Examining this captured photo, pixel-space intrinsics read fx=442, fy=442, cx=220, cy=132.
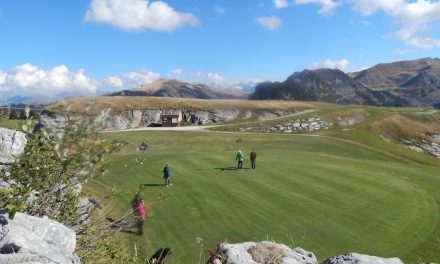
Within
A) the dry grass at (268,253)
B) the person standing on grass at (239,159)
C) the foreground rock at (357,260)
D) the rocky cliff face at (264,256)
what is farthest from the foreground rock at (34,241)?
the person standing on grass at (239,159)

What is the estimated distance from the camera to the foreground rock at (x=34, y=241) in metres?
6.31

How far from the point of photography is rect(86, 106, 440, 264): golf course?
853 inches

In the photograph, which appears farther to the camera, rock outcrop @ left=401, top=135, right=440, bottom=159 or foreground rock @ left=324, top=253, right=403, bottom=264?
rock outcrop @ left=401, top=135, right=440, bottom=159

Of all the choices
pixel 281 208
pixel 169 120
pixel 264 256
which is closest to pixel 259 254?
pixel 264 256

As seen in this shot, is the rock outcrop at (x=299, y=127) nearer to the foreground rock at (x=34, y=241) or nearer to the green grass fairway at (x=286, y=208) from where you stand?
the green grass fairway at (x=286, y=208)

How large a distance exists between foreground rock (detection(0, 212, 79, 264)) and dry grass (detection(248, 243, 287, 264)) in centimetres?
519

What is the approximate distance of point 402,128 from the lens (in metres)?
106

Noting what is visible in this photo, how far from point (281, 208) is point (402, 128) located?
294 ft

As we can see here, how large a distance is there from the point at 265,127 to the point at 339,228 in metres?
78.2

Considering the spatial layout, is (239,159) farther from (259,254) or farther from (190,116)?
(190,116)

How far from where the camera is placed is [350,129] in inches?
4003

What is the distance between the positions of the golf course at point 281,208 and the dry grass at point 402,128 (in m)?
63.1

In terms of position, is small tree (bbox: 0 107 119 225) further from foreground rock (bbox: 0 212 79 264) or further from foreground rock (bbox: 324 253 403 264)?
foreground rock (bbox: 324 253 403 264)

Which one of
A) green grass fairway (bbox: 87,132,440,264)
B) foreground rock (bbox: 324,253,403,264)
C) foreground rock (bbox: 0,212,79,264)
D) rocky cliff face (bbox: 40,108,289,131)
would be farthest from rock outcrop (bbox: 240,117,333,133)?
foreground rock (bbox: 0,212,79,264)
